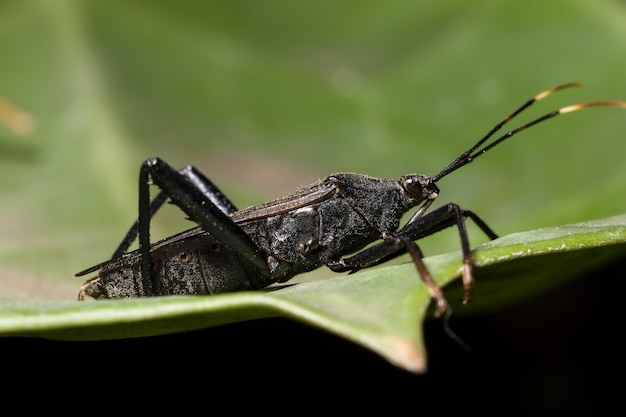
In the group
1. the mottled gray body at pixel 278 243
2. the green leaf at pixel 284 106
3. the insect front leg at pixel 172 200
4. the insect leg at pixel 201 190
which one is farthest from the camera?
the green leaf at pixel 284 106

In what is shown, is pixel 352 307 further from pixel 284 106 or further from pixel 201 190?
pixel 284 106

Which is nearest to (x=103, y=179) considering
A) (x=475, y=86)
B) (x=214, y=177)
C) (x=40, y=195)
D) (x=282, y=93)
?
(x=40, y=195)

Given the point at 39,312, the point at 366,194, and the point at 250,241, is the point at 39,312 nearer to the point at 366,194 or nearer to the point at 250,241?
the point at 250,241

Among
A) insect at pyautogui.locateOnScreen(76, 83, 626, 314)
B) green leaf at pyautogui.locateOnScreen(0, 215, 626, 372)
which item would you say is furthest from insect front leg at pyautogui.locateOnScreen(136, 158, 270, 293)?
green leaf at pyautogui.locateOnScreen(0, 215, 626, 372)

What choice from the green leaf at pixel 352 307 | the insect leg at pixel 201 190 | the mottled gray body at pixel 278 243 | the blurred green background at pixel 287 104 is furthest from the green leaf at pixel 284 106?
the green leaf at pixel 352 307

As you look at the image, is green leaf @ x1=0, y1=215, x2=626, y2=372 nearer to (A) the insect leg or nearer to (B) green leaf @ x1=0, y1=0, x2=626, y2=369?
(B) green leaf @ x1=0, y1=0, x2=626, y2=369

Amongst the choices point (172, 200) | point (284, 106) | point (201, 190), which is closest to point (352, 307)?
point (172, 200)

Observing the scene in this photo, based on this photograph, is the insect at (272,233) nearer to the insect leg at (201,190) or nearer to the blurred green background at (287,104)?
the insect leg at (201,190)
